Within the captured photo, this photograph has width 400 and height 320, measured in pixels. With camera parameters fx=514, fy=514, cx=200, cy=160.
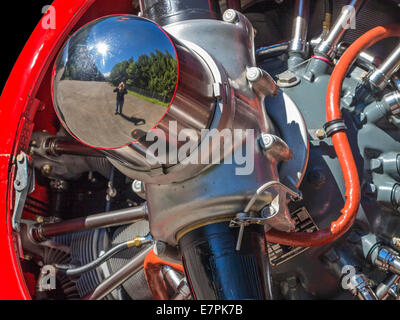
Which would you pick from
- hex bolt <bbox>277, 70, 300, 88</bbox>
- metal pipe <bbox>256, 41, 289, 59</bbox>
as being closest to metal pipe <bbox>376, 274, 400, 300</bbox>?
hex bolt <bbox>277, 70, 300, 88</bbox>

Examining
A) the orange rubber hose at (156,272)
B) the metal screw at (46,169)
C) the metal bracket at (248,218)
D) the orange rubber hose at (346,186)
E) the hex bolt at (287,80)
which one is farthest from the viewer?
the metal screw at (46,169)

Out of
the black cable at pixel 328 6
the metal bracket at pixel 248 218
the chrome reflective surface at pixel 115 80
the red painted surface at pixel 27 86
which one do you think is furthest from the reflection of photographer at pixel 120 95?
the black cable at pixel 328 6

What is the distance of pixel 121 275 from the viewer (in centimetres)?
126

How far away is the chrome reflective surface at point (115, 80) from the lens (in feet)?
2.70

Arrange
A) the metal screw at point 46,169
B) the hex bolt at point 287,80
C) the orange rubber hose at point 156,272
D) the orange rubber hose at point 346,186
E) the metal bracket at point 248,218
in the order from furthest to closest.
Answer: the metal screw at point 46,169
the hex bolt at point 287,80
the orange rubber hose at point 156,272
the orange rubber hose at point 346,186
the metal bracket at point 248,218

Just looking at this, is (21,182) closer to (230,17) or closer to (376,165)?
(230,17)

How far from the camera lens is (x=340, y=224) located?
1.09 meters

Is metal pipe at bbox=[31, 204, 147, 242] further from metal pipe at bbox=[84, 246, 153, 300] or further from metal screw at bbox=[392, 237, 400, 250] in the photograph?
metal screw at bbox=[392, 237, 400, 250]

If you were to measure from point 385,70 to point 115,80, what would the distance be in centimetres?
72

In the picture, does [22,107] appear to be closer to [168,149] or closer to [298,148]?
[168,149]

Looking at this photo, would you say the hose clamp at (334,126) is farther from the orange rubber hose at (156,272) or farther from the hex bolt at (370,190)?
the orange rubber hose at (156,272)

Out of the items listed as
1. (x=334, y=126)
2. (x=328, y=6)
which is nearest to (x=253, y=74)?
(x=334, y=126)

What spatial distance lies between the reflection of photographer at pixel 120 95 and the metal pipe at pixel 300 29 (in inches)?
25.9

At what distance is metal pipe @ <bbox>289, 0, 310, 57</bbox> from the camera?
4.38ft
